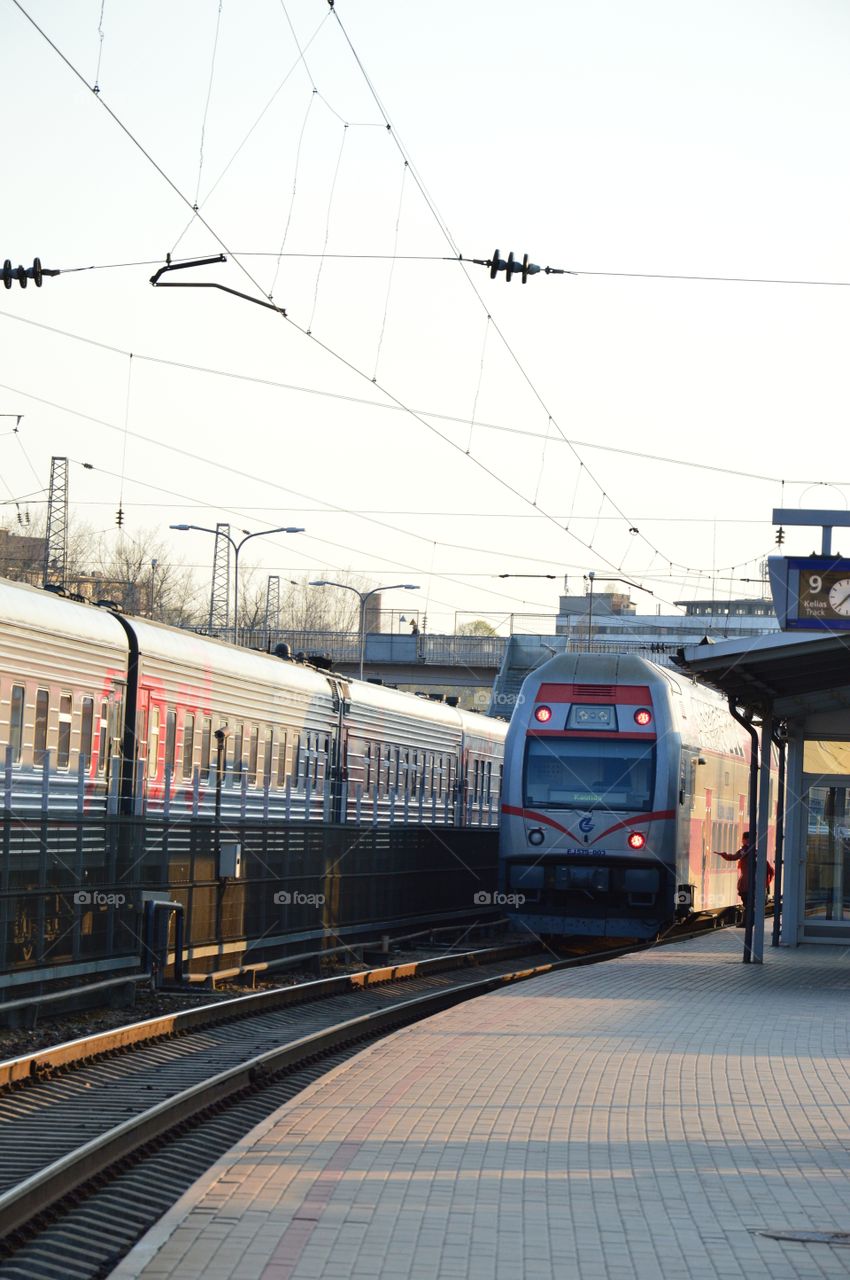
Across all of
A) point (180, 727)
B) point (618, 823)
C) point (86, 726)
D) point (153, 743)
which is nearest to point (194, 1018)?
point (86, 726)

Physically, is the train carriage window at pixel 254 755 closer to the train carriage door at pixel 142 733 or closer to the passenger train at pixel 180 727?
the passenger train at pixel 180 727

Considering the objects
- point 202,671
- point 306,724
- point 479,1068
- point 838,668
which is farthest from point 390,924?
point 479,1068

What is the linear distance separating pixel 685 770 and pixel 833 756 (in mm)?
2115

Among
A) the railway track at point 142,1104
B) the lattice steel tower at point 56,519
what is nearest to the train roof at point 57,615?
the railway track at point 142,1104

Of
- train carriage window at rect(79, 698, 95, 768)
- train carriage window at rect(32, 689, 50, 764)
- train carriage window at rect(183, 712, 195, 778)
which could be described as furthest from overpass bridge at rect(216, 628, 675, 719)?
train carriage window at rect(32, 689, 50, 764)

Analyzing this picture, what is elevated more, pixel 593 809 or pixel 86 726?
pixel 86 726

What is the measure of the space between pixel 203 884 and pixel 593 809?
654 centimetres

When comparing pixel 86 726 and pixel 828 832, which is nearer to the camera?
pixel 86 726

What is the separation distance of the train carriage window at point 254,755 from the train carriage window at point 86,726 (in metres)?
6.00

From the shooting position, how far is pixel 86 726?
65.1 ft

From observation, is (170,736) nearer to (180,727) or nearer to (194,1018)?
(180,727)

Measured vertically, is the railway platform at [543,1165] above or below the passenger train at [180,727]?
below

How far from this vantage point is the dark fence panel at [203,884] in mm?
15344

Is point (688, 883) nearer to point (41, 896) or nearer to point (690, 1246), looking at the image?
point (41, 896)
